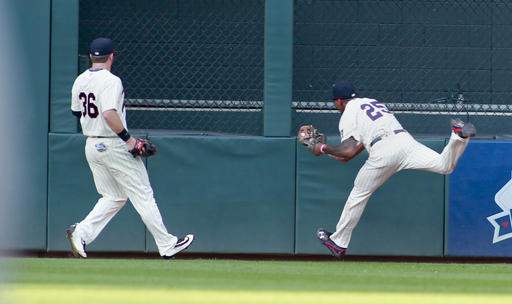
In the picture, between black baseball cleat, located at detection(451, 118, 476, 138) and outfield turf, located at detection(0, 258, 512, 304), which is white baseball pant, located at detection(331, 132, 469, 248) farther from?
outfield turf, located at detection(0, 258, 512, 304)

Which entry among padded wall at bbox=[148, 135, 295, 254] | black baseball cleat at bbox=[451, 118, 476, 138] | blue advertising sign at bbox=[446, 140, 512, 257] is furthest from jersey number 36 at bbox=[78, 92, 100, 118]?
blue advertising sign at bbox=[446, 140, 512, 257]

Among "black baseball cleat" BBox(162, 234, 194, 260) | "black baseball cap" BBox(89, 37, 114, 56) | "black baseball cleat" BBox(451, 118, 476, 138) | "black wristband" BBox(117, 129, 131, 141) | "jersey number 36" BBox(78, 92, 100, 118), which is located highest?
"black baseball cap" BBox(89, 37, 114, 56)

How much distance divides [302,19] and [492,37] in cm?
178

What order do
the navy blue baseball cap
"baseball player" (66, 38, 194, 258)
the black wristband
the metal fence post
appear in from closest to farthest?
the black wristband < "baseball player" (66, 38, 194, 258) < the navy blue baseball cap < the metal fence post

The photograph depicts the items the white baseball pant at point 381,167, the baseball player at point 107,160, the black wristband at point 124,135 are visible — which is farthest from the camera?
the white baseball pant at point 381,167

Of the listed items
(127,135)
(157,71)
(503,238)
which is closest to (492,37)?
(503,238)

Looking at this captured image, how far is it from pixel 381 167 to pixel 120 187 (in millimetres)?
2119

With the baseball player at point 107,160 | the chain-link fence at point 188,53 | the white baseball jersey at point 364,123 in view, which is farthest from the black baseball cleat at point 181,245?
the chain-link fence at point 188,53

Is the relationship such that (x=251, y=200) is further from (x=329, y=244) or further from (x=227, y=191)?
(x=329, y=244)

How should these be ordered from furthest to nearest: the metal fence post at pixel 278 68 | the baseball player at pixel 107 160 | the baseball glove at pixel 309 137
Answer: the metal fence post at pixel 278 68 → the baseball glove at pixel 309 137 → the baseball player at pixel 107 160

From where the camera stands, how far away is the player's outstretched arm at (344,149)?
9.97 metres

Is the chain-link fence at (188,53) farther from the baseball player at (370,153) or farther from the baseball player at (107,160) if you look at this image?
the baseball player at (107,160)

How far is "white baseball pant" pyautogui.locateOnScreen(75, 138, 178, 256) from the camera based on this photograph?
961cm

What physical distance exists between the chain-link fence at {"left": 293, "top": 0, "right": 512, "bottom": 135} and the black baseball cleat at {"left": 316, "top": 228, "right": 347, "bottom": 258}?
1414 millimetres
